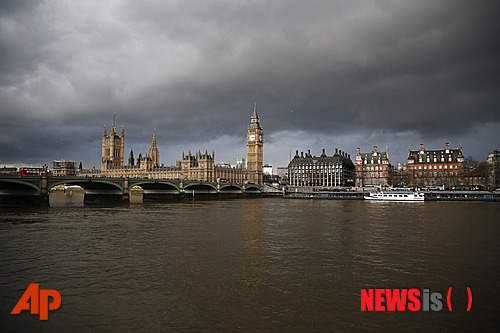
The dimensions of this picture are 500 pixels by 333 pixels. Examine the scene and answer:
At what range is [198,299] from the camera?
11.3 metres

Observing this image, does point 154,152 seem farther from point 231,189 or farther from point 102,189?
point 102,189

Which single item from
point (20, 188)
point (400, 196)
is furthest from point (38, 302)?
point (400, 196)

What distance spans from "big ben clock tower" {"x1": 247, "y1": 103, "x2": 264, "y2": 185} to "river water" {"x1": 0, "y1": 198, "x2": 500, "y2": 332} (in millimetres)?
144408

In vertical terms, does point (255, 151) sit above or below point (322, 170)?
above

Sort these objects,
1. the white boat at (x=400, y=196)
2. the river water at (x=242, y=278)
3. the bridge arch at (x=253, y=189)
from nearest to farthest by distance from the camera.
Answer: the river water at (x=242, y=278) → the white boat at (x=400, y=196) → the bridge arch at (x=253, y=189)

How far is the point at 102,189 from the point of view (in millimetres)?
76875

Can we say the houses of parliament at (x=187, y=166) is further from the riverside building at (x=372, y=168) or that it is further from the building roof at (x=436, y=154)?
the building roof at (x=436, y=154)

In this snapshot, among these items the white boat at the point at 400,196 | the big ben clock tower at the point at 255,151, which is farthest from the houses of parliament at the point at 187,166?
the white boat at the point at 400,196

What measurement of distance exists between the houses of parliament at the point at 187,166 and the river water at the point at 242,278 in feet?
393

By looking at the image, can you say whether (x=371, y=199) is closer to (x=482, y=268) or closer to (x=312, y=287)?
(x=482, y=268)

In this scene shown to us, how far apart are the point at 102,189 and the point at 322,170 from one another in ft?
324

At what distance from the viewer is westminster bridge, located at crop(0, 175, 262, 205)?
53.4 metres

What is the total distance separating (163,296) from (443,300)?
31.1 ft

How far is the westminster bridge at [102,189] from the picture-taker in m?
53.4
